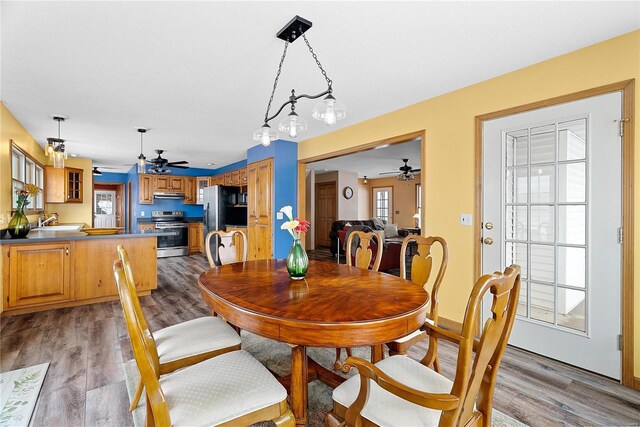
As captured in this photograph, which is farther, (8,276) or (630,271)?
(8,276)

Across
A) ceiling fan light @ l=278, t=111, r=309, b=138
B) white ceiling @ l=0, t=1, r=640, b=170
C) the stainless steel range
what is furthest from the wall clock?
ceiling fan light @ l=278, t=111, r=309, b=138

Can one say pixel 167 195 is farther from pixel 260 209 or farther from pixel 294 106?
pixel 294 106

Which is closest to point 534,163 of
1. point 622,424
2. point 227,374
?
point 622,424

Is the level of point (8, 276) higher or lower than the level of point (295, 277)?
lower

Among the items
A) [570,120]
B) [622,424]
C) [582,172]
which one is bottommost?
[622,424]

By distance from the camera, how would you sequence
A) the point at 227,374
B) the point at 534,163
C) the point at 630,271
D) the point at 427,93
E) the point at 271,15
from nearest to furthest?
the point at 227,374 → the point at 271,15 → the point at 630,271 → the point at 534,163 → the point at 427,93

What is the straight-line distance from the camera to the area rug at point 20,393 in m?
1.65

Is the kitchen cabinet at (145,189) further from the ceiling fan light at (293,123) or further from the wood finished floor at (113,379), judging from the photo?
the ceiling fan light at (293,123)

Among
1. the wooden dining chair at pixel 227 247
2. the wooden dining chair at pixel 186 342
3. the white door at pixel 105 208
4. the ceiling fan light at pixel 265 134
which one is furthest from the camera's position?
the white door at pixel 105 208

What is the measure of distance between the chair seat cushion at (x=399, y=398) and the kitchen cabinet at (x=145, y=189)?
7.94 m

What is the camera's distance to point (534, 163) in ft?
8.11

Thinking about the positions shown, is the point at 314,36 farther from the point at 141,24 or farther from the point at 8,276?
the point at 8,276

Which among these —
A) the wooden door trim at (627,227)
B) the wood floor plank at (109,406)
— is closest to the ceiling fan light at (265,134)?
the wood floor plank at (109,406)

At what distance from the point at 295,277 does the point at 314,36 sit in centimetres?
163
